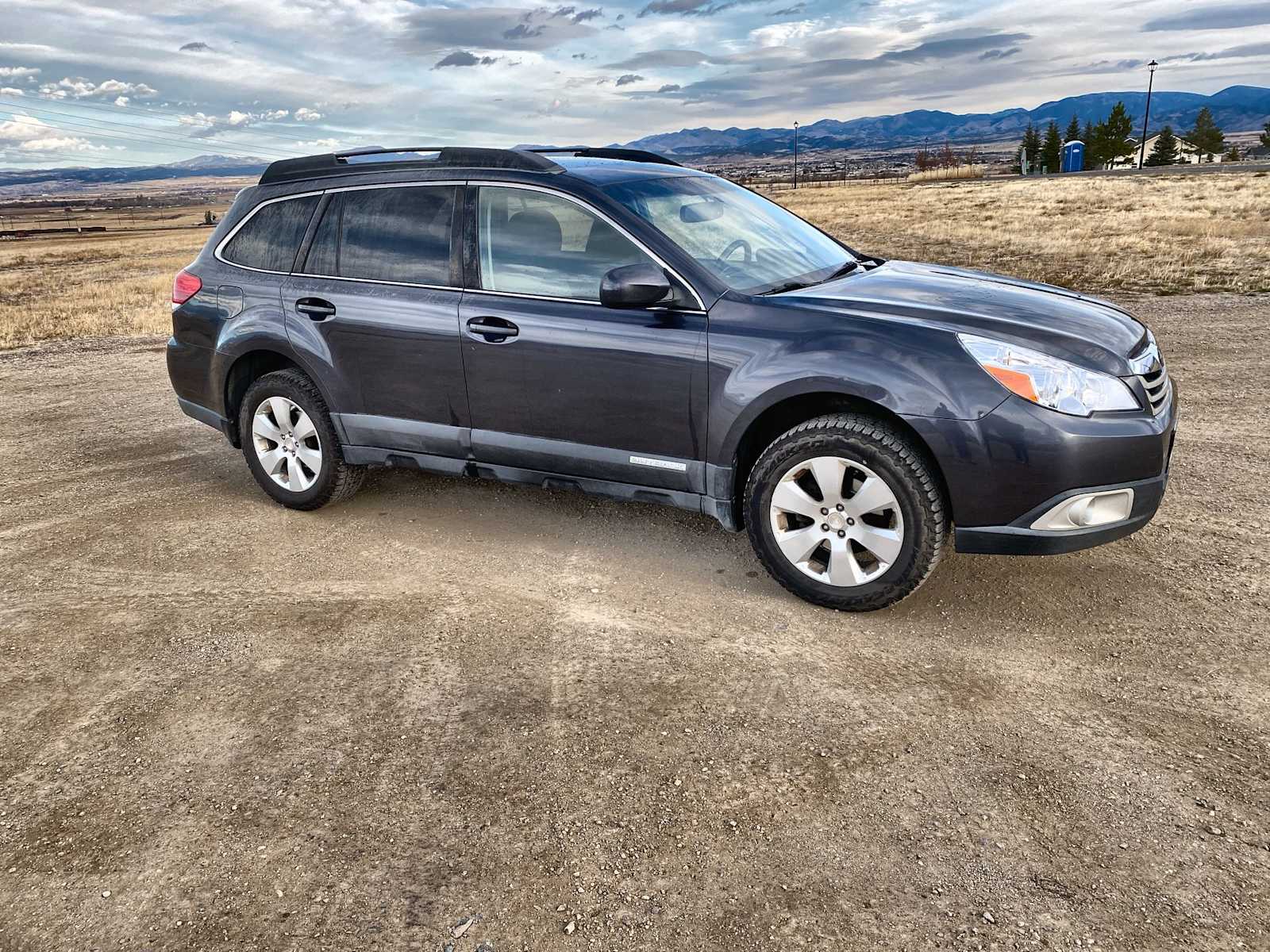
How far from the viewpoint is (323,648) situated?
389 centimetres

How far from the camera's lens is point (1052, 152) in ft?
300

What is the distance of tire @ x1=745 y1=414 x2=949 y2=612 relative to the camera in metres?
3.72

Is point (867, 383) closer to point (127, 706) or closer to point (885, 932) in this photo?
point (885, 932)

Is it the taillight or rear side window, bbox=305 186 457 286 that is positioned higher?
rear side window, bbox=305 186 457 286

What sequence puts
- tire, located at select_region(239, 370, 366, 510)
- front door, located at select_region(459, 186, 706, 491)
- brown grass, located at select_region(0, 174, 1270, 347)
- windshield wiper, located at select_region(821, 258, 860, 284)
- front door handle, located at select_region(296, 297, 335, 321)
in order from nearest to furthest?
front door, located at select_region(459, 186, 706, 491) < windshield wiper, located at select_region(821, 258, 860, 284) < front door handle, located at select_region(296, 297, 335, 321) < tire, located at select_region(239, 370, 366, 510) < brown grass, located at select_region(0, 174, 1270, 347)

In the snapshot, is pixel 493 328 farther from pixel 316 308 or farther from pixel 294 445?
pixel 294 445

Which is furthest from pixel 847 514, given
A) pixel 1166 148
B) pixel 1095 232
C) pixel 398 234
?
pixel 1166 148

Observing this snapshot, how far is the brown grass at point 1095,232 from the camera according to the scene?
47.1 feet

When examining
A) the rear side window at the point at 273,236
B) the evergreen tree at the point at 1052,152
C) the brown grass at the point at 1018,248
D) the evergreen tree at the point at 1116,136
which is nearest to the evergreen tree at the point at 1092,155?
the evergreen tree at the point at 1116,136

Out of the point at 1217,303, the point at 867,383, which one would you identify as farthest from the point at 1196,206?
the point at 867,383

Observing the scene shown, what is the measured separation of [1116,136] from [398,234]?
329 feet

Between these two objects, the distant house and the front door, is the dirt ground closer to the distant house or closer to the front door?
the front door

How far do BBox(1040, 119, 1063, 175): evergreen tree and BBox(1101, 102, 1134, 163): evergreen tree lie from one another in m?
3.85

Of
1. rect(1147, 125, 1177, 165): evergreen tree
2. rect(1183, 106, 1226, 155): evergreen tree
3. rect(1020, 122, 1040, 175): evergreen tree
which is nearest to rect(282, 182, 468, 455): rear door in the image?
rect(1020, 122, 1040, 175): evergreen tree
